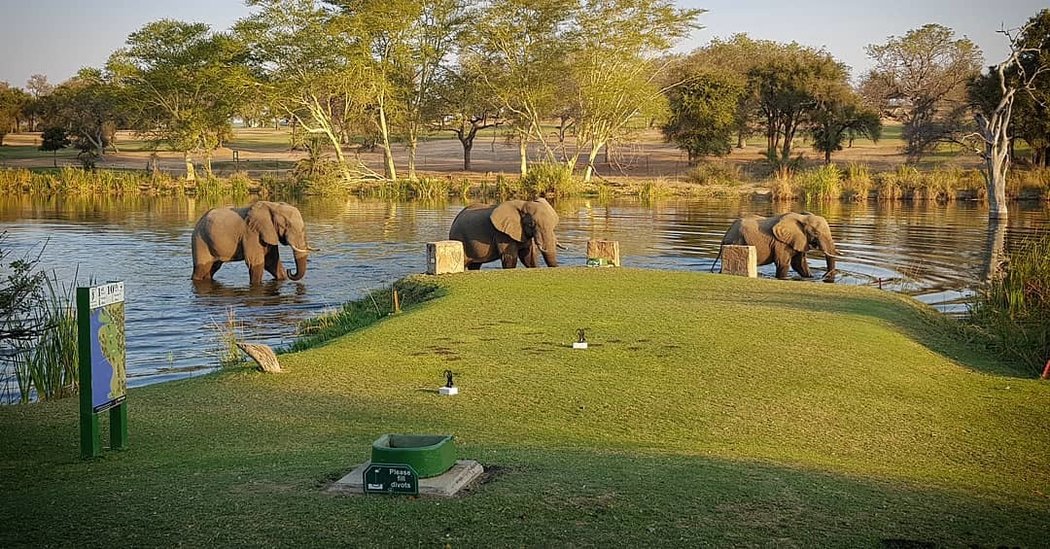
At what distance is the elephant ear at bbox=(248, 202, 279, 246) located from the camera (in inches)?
924

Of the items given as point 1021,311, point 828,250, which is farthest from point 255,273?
point 1021,311

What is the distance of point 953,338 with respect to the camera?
14.1 metres

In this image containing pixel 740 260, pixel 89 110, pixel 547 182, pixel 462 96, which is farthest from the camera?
pixel 89 110

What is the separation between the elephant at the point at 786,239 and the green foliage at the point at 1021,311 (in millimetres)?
5180

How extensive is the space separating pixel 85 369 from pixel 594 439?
377 centimetres

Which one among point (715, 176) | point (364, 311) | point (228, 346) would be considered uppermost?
point (715, 176)

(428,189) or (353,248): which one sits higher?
(428,189)

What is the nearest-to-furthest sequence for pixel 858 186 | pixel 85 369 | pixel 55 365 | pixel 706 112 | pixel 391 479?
1. pixel 391 479
2. pixel 85 369
3. pixel 55 365
4. pixel 858 186
5. pixel 706 112

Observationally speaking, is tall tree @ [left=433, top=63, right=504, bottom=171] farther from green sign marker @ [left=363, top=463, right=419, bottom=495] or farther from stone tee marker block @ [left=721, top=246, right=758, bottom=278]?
green sign marker @ [left=363, top=463, right=419, bottom=495]

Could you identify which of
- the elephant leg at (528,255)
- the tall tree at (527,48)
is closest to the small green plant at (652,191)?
the tall tree at (527,48)

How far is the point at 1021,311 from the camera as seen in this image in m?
15.3

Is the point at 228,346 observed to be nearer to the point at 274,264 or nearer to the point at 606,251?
the point at 606,251

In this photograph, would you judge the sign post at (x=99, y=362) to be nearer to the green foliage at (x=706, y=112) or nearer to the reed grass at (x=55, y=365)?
the reed grass at (x=55, y=365)

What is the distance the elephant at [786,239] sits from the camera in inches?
909
